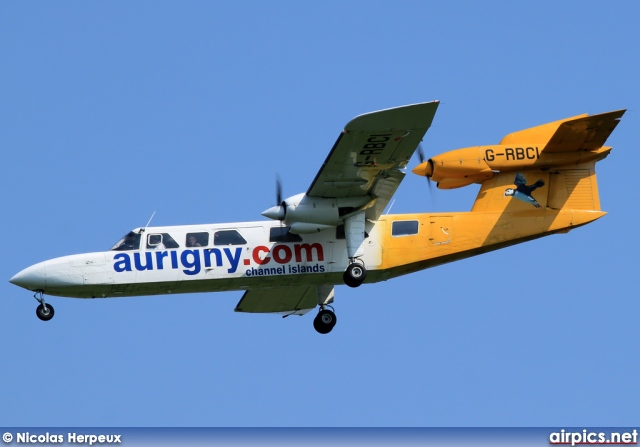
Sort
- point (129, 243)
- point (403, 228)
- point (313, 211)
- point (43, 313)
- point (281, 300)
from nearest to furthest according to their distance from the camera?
point (313, 211)
point (43, 313)
point (129, 243)
point (403, 228)
point (281, 300)

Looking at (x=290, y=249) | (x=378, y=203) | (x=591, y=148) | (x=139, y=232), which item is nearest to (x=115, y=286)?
(x=139, y=232)

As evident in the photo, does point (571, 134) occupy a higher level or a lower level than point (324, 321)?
higher

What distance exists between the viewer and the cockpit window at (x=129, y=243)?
116ft

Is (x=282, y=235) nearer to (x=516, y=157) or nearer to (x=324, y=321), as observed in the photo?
(x=324, y=321)

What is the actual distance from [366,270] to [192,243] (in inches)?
175

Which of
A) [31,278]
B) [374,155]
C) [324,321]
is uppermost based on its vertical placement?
[374,155]

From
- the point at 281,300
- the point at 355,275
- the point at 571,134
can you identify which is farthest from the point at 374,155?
the point at 281,300

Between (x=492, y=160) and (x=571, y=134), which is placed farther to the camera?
(x=492, y=160)

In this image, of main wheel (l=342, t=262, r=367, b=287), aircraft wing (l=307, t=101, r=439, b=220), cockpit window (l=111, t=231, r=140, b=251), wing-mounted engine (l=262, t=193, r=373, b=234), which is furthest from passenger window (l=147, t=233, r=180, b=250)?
main wheel (l=342, t=262, r=367, b=287)

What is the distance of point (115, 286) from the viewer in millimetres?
35031

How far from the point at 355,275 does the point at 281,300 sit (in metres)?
4.06

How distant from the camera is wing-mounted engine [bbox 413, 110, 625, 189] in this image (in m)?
35.7

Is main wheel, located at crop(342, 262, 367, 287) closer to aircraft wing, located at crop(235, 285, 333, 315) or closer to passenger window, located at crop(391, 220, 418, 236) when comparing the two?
passenger window, located at crop(391, 220, 418, 236)

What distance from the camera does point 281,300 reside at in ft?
127
